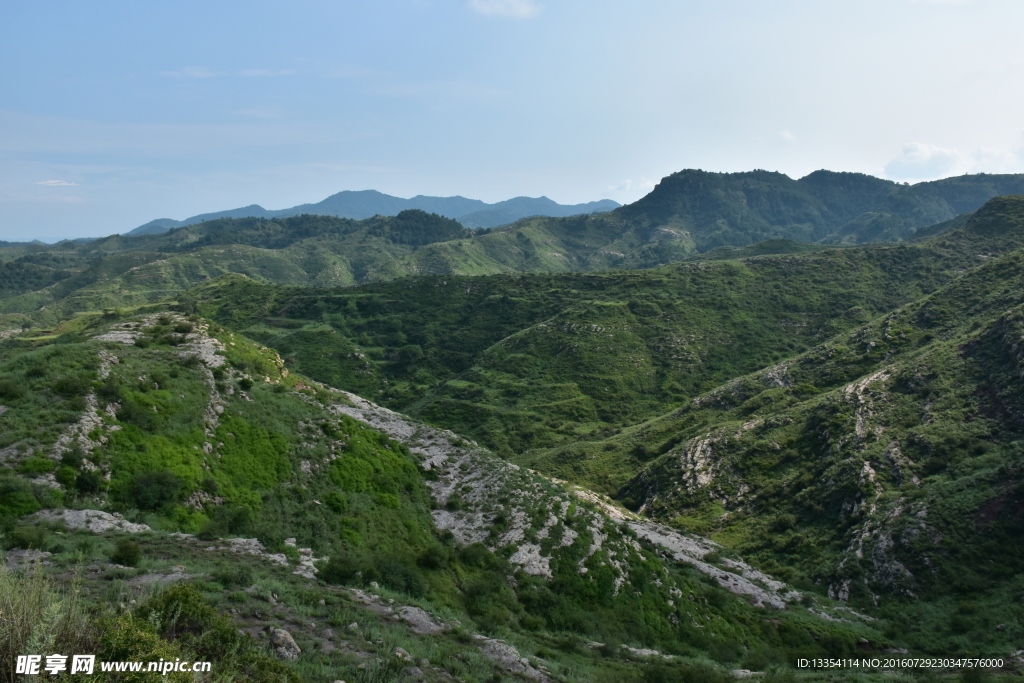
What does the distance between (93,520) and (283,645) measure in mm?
12424

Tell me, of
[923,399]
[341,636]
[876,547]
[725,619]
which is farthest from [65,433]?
[923,399]

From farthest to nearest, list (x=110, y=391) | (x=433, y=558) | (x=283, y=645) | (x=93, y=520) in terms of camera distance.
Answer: (x=110, y=391) → (x=433, y=558) → (x=93, y=520) → (x=283, y=645)

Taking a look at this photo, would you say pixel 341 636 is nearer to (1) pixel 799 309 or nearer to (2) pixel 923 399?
(2) pixel 923 399

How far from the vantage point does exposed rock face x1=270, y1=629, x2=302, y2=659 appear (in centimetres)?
1309

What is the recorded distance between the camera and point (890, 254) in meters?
171

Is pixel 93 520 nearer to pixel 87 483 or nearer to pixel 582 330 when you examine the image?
pixel 87 483

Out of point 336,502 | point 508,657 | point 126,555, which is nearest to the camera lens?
point 126,555

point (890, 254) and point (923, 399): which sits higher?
point (890, 254)

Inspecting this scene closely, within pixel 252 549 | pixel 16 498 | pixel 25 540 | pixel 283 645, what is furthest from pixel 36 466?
pixel 283 645

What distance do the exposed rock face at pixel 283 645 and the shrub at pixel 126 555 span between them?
6.63m

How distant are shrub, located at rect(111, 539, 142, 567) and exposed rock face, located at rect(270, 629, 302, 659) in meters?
6.63

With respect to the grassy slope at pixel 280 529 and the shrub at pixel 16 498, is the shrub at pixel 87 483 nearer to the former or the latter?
the grassy slope at pixel 280 529

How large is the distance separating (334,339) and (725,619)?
482 ft

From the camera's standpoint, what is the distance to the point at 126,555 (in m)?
17.0
